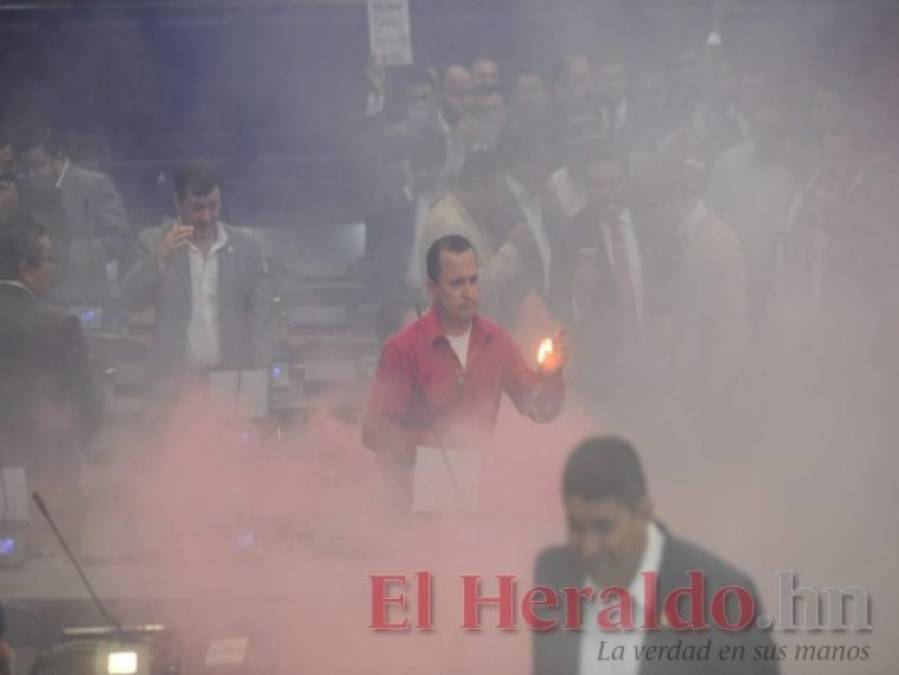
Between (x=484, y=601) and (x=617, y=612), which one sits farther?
(x=484, y=601)

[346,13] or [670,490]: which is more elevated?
[346,13]

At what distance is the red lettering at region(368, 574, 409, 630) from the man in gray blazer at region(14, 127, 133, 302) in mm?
2983

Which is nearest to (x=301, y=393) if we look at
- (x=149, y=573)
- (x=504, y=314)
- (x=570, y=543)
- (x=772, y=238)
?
(x=504, y=314)

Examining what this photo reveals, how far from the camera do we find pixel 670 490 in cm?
800

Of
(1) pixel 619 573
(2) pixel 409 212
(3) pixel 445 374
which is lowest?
(1) pixel 619 573

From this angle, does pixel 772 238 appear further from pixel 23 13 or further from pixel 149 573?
pixel 23 13

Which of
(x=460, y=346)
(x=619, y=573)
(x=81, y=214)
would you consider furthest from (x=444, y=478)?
(x=81, y=214)

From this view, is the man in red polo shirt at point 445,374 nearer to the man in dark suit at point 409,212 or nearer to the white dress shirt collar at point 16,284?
the white dress shirt collar at point 16,284

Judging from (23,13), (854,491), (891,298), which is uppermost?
(23,13)

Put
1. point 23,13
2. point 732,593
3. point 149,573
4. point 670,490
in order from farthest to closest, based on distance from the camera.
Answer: point 23,13 < point 670,490 < point 149,573 < point 732,593

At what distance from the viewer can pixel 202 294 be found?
7410 mm

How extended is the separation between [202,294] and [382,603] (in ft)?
6.42

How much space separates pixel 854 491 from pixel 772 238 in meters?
1.44

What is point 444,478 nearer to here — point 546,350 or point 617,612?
point 546,350
